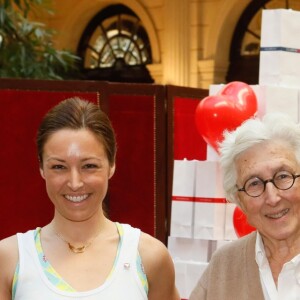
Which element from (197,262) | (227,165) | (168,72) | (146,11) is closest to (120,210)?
(197,262)

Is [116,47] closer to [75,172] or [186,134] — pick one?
[186,134]

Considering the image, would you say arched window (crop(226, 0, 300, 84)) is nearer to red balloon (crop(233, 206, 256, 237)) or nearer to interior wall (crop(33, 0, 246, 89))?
interior wall (crop(33, 0, 246, 89))

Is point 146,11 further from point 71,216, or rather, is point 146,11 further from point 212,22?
point 71,216

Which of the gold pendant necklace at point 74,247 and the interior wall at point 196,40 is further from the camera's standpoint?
the interior wall at point 196,40

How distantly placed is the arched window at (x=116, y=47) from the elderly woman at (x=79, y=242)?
32.7 feet

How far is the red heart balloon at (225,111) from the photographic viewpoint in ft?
12.0

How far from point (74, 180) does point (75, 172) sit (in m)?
0.03

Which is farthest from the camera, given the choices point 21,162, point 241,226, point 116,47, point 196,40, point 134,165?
point 116,47

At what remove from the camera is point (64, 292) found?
201 centimetres

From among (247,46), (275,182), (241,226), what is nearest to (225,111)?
(241,226)

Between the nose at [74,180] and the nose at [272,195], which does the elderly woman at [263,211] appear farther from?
the nose at [74,180]

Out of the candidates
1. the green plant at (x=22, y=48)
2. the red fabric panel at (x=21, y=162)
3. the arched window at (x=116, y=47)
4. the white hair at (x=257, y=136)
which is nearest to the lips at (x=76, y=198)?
the white hair at (x=257, y=136)

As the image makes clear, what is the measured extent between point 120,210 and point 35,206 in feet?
2.27

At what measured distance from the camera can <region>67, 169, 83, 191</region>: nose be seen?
80.9 inches
